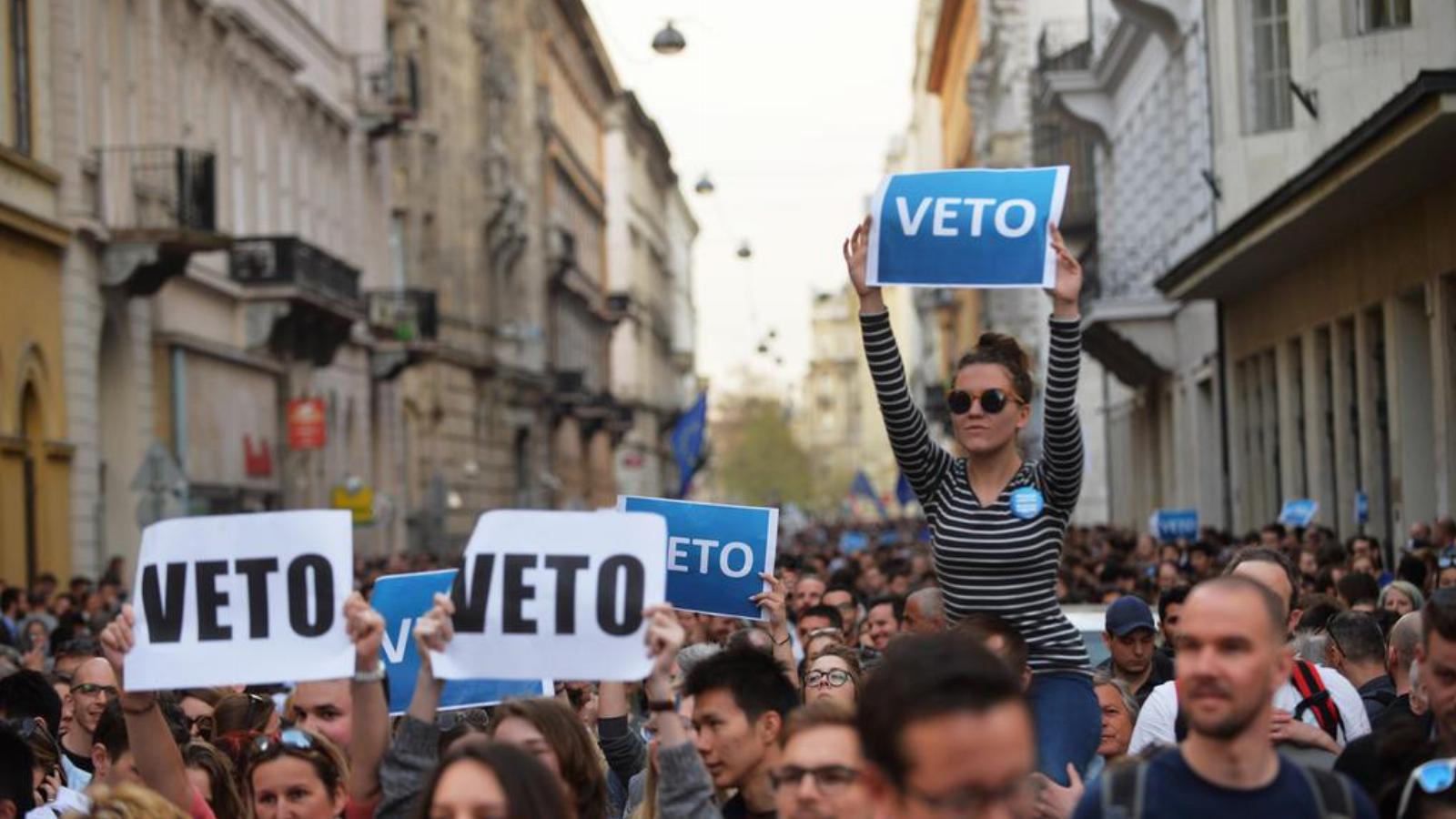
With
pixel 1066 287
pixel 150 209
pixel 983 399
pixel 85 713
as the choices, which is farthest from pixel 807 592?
pixel 150 209

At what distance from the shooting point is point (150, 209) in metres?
34.1

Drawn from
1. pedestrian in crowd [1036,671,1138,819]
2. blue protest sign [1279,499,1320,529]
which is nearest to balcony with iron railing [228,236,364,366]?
blue protest sign [1279,499,1320,529]

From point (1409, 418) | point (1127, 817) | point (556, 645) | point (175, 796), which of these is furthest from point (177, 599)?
point (1409, 418)

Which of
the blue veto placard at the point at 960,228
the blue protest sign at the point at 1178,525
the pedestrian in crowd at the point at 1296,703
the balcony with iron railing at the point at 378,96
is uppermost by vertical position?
the balcony with iron railing at the point at 378,96

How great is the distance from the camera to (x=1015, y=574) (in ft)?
25.7

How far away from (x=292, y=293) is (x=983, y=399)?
110 feet

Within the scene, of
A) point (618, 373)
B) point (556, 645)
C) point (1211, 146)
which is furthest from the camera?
point (618, 373)

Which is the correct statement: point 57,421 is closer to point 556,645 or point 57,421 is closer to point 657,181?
point 556,645

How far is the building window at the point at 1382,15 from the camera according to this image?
978 inches

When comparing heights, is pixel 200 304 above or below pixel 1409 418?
above

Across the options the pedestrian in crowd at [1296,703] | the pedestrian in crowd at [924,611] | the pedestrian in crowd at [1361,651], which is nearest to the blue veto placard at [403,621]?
the pedestrian in crowd at [924,611]

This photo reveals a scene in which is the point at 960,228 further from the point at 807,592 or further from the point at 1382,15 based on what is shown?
the point at 1382,15

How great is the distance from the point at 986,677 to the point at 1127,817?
1.81 feet

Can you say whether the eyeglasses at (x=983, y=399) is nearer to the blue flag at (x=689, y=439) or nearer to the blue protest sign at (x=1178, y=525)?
the blue protest sign at (x=1178, y=525)
